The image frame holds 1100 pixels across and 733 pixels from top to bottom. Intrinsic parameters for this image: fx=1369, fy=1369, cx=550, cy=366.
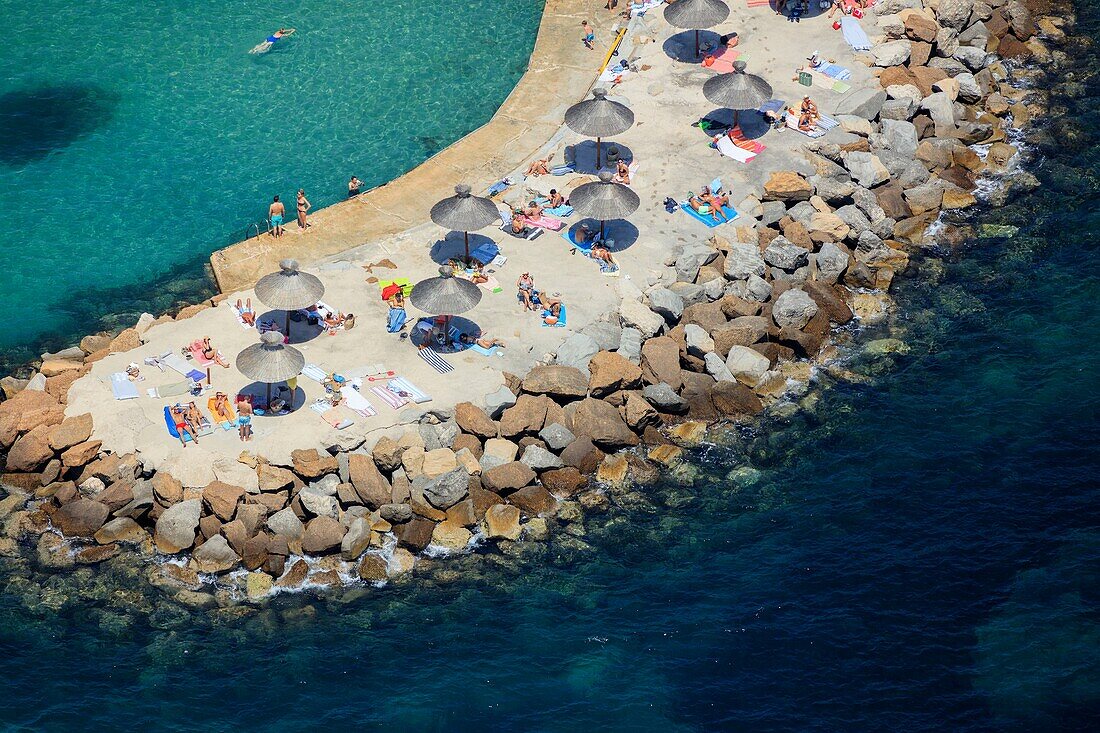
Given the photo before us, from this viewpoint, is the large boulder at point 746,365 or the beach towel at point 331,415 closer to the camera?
the beach towel at point 331,415

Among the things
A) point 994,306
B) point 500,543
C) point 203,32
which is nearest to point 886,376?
point 994,306

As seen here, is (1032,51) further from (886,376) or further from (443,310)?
(443,310)

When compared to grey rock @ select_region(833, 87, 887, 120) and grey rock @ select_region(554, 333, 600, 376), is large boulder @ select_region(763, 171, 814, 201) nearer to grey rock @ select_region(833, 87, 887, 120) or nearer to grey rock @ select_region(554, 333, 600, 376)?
grey rock @ select_region(833, 87, 887, 120)

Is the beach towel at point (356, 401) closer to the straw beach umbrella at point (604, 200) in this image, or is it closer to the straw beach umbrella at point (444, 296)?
the straw beach umbrella at point (444, 296)

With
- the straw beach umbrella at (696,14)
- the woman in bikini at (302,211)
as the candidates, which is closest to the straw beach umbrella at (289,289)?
the woman in bikini at (302,211)

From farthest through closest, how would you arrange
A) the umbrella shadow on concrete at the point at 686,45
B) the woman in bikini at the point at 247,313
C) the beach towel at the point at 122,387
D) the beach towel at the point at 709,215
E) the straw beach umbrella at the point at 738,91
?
the umbrella shadow on concrete at the point at 686,45 < the straw beach umbrella at the point at 738,91 < the beach towel at the point at 709,215 < the woman in bikini at the point at 247,313 < the beach towel at the point at 122,387

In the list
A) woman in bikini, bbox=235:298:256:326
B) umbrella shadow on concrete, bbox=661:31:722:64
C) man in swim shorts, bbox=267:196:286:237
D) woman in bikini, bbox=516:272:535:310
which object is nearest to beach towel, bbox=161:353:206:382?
woman in bikini, bbox=235:298:256:326
